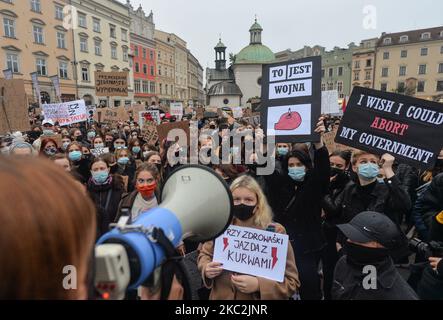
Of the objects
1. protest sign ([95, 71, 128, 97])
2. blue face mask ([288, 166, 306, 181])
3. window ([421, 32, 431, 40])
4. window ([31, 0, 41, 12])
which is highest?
window ([421, 32, 431, 40])

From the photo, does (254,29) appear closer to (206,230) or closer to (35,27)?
(35,27)

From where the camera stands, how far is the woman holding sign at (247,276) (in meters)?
1.99

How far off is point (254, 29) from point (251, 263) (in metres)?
62.2

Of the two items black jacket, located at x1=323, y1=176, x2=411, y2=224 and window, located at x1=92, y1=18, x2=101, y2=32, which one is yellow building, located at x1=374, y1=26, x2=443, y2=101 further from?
black jacket, located at x1=323, y1=176, x2=411, y2=224

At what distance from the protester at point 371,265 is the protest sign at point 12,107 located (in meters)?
6.90

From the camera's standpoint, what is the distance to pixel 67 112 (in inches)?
Answer: 359

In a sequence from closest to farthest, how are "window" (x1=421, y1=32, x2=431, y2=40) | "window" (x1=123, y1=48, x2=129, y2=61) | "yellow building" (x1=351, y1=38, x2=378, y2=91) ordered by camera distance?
"window" (x1=123, y1=48, x2=129, y2=61) → "window" (x1=421, y1=32, x2=431, y2=40) → "yellow building" (x1=351, y1=38, x2=378, y2=91)

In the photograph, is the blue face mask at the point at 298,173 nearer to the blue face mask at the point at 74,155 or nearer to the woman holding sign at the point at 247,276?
the woman holding sign at the point at 247,276

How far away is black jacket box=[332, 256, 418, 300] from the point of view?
72.4 inches

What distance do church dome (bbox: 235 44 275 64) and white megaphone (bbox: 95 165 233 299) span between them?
5292cm

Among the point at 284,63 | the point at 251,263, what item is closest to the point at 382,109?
the point at 284,63

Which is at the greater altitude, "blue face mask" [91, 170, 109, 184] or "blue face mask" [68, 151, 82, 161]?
"blue face mask" [68, 151, 82, 161]

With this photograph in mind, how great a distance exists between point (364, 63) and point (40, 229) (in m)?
65.8

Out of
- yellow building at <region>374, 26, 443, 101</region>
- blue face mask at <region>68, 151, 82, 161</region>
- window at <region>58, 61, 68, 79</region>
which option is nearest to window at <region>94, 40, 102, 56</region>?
window at <region>58, 61, 68, 79</region>
